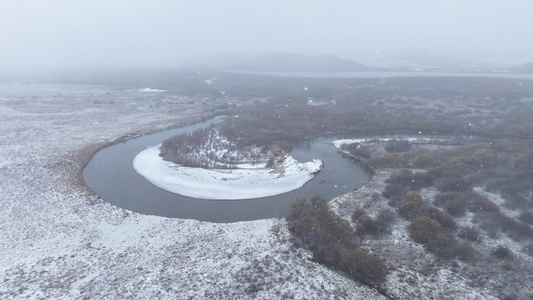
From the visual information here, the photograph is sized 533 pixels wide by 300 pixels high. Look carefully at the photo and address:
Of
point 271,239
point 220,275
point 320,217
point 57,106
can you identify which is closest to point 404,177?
point 320,217

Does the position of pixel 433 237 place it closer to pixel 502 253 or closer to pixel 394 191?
pixel 502 253

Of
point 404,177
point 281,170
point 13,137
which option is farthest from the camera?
point 13,137

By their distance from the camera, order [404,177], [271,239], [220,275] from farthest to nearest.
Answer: [404,177], [271,239], [220,275]

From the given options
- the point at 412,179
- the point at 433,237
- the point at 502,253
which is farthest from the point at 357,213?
the point at 502,253

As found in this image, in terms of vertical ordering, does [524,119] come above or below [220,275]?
above

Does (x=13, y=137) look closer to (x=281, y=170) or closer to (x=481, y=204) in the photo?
(x=281, y=170)

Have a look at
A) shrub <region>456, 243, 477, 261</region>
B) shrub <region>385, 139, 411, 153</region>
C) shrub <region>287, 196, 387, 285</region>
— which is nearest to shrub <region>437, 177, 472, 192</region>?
shrub <region>456, 243, 477, 261</region>

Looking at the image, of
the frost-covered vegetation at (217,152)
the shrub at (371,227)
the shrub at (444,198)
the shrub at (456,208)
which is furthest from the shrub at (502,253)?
the frost-covered vegetation at (217,152)
